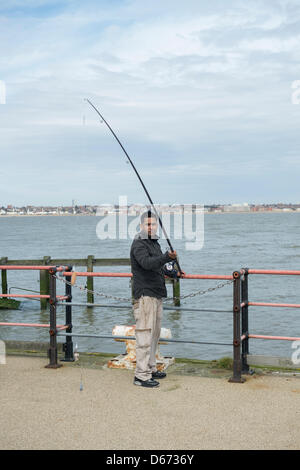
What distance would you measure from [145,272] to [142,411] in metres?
1.44

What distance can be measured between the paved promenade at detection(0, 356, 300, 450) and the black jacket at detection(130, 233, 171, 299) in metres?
0.96

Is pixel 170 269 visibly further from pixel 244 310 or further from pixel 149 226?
pixel 244 310

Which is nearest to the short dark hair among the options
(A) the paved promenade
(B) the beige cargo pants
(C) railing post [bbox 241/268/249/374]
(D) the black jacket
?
(D) the black jacket

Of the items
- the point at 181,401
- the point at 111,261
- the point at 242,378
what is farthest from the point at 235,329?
the point at 111,261

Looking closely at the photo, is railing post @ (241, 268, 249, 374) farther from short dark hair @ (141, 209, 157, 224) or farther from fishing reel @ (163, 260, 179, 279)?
short dark hair @ (141, 209, 157, 224)

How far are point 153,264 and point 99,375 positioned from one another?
4.97 ft

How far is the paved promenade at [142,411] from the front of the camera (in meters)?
4.43

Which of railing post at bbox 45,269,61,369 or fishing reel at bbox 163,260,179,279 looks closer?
fishing reel at bbox 163,260,179,279

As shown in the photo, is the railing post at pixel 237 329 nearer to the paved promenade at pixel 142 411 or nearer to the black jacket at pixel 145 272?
the paved promenade at pixel 142 411

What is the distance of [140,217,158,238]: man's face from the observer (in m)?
5.91

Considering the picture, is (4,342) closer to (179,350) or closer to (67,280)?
(67,280)

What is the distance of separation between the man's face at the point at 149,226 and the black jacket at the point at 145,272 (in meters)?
0.06

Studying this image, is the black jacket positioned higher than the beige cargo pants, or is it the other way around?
Answer: the black jacket
